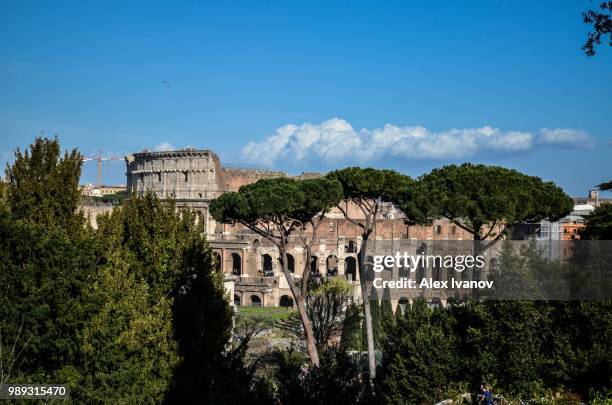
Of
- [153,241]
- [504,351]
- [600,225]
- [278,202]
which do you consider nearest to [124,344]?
[153,241]

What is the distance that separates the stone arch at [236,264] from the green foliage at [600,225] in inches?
1066

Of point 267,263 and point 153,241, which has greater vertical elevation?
point 153,241

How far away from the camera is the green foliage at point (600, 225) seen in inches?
560

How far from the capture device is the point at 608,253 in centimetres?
1253

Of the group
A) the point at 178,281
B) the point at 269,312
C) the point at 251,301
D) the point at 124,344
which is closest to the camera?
the point at 124,344

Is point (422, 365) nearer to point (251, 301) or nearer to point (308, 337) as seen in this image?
point (308, 337)

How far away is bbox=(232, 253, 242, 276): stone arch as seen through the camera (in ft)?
136

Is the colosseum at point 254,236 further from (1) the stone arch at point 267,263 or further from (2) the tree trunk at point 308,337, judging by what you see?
(2) the tree trunk at point 308,337

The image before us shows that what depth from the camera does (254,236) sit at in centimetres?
4234

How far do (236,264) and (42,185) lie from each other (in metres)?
31.3

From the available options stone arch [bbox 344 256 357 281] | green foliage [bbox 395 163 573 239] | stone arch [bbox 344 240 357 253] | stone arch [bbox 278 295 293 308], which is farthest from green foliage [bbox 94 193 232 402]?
stone arch [bbox 344 256 357 281]

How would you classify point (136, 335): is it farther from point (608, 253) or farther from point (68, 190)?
point (608, 253)

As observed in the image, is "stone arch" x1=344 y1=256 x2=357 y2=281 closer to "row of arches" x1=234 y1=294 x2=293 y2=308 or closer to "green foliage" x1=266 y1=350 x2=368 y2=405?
"row of arches" x1=234 y1=294 x2=293 y2=308

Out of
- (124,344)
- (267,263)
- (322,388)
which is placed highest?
(267,263)
